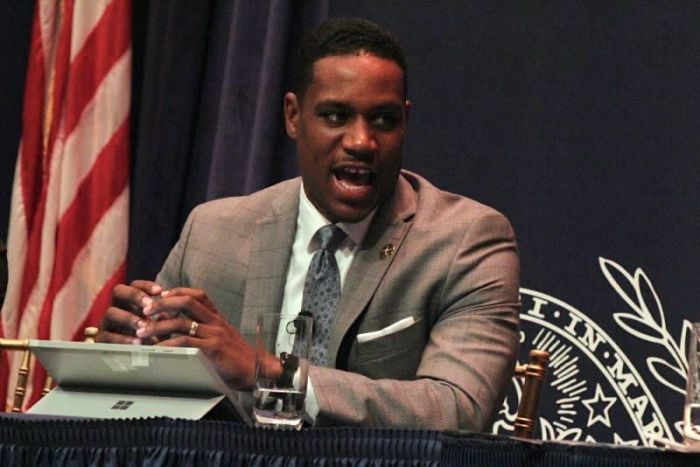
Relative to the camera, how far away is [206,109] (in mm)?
4426

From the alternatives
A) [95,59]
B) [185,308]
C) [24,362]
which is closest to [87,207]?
[95,59]

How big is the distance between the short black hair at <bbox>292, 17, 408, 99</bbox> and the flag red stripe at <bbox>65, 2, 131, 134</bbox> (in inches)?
62.0

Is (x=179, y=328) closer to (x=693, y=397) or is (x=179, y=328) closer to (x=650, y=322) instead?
(x=693, y=397)

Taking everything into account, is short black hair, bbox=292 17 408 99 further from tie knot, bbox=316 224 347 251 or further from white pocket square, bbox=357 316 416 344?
white pocket square, bbox=357 316 416 344

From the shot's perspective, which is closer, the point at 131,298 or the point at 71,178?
the point at 131,298

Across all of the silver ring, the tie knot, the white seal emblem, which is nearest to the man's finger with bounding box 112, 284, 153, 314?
the silver ring

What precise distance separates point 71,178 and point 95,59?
1.38 ft

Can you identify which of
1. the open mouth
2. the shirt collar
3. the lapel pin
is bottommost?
the lapel pin

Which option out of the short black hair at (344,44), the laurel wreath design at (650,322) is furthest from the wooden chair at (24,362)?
the laurel wreath design at (650,322)

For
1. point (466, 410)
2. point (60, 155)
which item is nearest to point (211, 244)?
point (466, 410)

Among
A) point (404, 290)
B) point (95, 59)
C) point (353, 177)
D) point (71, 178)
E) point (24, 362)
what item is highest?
point (95, 59)

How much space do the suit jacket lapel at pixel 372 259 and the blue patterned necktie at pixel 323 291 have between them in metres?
0.03

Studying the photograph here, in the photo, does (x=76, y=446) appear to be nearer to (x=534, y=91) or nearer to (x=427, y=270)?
(x=427, y=270)

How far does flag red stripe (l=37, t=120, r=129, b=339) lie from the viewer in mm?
4383
